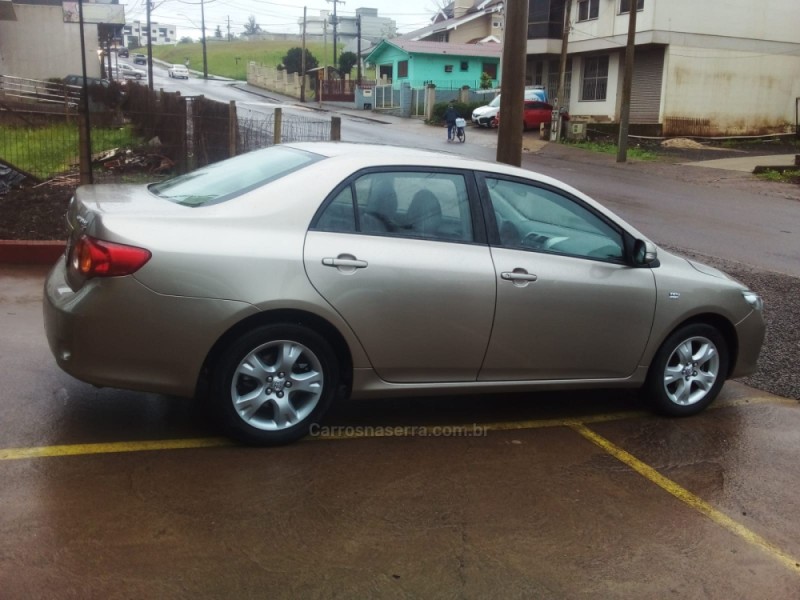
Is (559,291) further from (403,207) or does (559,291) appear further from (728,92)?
(728,92)

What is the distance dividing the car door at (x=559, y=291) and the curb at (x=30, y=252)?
5291 millimetres

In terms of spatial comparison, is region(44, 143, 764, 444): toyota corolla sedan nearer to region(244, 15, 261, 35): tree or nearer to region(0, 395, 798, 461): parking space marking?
region(0, 395, 798, 461): parking space marking

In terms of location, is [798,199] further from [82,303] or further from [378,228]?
[82,303]

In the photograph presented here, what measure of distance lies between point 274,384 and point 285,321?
1.11 feet

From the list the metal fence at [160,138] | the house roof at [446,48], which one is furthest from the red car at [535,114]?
the metal fence at [160,138]

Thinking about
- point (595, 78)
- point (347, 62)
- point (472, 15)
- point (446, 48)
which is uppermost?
point (472, 15)

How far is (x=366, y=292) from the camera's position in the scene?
14.7ft

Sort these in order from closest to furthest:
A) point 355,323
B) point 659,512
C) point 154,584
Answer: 1. point 154,584
2. point 659,512
3. point 355,323

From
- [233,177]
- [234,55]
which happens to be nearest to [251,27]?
[234,55]

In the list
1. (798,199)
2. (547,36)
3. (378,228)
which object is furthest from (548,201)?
(547,36)

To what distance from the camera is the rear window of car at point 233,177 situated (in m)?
4.66

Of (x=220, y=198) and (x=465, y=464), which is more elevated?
(x=220, y=198)

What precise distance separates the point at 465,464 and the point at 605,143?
3075 centimetres

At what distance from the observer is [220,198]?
457 cm
